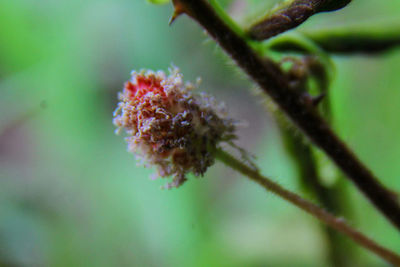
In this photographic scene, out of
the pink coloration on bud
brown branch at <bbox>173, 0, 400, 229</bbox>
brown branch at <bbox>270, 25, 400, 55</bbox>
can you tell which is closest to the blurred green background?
brown branch at <bbox>270, 25, 400, 55</bbox>

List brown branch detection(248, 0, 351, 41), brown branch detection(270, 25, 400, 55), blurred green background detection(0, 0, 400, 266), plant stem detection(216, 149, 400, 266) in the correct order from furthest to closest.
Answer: blurred green background detection(0, 0, 400, 266) < brown branch detection(270, 25, 400, 55) < plant stem detection(216, 149, 400, 266) < brown branch detection(248, 0, 351, 41)

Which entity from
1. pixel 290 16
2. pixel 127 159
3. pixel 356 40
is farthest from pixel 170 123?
pixel 127 159

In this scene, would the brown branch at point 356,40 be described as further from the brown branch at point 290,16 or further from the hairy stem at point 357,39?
the brown branch at point 290,16

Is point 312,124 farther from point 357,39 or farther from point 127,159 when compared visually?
point 127,159

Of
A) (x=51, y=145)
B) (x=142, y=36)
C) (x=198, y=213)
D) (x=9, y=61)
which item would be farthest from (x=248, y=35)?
(x=9, y=61)

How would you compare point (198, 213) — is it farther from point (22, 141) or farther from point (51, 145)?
point (22, 141)

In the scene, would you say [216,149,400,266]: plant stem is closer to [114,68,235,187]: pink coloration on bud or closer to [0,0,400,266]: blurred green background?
[114,68,235,187]: pink coloration on bud
